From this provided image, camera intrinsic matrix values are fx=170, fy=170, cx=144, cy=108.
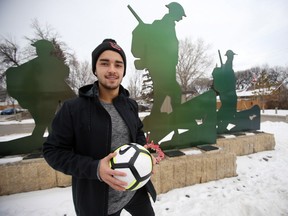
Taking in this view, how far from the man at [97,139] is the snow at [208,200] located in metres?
1.73

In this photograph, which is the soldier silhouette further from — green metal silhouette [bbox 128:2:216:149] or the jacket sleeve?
the jacket sleeve

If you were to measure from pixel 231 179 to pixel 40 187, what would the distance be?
4.26 m

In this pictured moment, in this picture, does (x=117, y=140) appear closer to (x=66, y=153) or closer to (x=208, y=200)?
(x=66, y=153)

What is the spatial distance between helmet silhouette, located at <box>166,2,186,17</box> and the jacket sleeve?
392 centimetres

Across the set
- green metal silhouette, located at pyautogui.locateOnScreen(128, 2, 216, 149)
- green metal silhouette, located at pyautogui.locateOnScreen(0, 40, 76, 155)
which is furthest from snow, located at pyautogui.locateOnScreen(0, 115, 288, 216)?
green metal silhouette, located at pyautogui.locateOnScreen(128, 2, 216, 149)

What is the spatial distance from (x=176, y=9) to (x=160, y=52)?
1.12 meters

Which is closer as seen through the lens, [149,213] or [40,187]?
[149,213]

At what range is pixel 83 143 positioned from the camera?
1309mm

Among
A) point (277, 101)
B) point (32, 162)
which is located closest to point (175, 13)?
point (32, 162)

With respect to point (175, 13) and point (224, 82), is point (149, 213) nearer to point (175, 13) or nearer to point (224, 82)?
point (175, 13)

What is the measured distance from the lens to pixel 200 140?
188 inches

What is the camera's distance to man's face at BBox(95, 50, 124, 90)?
143 cm

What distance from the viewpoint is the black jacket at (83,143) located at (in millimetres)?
1196

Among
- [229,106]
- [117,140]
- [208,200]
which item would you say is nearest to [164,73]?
[208,200]
